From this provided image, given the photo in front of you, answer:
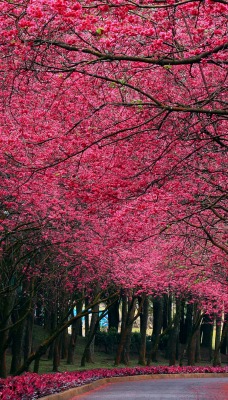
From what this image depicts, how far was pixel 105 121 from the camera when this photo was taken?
18188 mm

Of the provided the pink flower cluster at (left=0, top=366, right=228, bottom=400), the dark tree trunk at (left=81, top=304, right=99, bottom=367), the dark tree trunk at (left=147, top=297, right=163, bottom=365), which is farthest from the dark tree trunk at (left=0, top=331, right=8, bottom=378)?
the dark tree trunk at (left=147, top=297, right=163, bottom=365)

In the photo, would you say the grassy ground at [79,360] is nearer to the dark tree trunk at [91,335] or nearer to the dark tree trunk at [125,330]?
the dark tree trunk at [91,335]

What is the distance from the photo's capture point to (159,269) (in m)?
40.3

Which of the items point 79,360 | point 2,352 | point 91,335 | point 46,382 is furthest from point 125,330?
point 46,382

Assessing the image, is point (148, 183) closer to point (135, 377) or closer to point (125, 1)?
point (125, 1)

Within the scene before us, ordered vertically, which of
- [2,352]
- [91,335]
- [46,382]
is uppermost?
[91,335]

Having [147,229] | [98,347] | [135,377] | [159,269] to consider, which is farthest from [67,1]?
[98,347]

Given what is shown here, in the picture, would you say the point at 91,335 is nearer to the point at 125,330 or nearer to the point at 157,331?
the point at 125,330

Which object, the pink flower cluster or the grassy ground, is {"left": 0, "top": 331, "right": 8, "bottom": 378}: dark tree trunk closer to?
the pink flower cluster

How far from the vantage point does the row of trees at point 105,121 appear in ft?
34.9

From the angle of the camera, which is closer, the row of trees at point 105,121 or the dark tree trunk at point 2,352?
the row of trees at point 105,121

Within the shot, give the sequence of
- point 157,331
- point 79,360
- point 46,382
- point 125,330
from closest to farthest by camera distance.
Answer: point 46,382 < point 125,330 < point 157,331 < point 79,360

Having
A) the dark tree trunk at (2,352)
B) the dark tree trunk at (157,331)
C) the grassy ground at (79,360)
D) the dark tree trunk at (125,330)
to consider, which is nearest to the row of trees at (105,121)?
the dark tree trunk at (2,352)

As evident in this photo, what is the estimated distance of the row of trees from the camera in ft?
34.9
